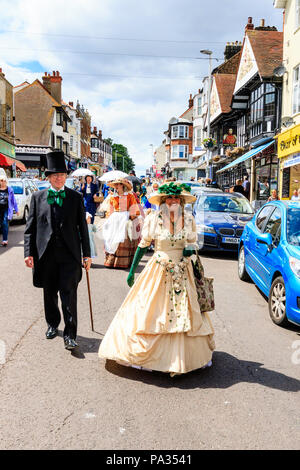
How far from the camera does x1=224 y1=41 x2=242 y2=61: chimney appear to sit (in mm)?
43500

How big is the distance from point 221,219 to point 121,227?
10.5ft

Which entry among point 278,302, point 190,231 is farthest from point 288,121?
point 190,231

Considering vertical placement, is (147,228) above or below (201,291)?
above

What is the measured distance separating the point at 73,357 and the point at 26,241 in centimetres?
129

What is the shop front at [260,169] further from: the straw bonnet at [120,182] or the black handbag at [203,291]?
the black handbag at [203,291]

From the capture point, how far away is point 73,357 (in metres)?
4.45

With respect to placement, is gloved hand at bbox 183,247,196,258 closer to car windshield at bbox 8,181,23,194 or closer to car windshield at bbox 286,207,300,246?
car windshield at bbox 286,207,300,246

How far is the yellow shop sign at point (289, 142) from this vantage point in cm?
1748

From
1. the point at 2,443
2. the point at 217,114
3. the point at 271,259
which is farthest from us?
the point at 217,114

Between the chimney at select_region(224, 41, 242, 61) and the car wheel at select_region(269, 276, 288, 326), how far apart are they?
139ft

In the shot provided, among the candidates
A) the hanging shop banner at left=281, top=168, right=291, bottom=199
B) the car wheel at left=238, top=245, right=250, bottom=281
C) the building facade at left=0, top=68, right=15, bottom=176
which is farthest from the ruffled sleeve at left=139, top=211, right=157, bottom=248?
the building facade at left=0, top=68, right=15, bottom=176

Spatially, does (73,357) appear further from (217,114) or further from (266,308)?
(217,114)

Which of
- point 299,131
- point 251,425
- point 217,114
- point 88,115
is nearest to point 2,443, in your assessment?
point 251,425

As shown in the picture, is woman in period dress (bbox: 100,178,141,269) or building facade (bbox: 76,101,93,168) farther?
building facade (bbox: 76,101,93,168)
